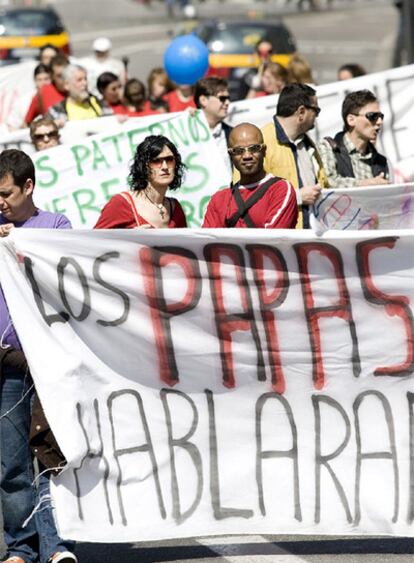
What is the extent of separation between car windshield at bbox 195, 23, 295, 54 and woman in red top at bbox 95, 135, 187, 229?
1775 centimetres

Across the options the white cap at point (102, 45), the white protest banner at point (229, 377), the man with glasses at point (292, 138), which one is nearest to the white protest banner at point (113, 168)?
the man with glasses at point (292, 138)

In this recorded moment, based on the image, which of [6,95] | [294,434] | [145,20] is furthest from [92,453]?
[145,20]

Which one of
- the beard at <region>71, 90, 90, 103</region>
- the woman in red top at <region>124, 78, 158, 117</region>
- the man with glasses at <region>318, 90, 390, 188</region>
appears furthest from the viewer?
the woman in red top at <region>124, 78, 158, 117</region>

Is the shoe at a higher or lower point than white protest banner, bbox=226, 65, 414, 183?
lower

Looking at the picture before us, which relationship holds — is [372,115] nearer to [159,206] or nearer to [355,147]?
[355,147]

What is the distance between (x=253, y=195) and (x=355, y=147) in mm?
2039

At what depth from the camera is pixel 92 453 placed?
6.13 metres

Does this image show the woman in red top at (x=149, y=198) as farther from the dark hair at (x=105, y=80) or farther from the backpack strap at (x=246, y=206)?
the dark hair at (x=105, y=80)

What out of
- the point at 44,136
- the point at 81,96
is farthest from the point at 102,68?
the point at 44,136

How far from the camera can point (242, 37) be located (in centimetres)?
2495

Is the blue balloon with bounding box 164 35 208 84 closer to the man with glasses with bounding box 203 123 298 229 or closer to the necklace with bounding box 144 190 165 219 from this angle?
the man with glasses with bounding box 203 123 298 229

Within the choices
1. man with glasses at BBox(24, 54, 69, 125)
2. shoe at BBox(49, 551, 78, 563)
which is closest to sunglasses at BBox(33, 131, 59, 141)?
man with glasses at BBox(24, 54, 69, 125)

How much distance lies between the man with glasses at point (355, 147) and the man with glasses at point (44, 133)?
6.58 feet

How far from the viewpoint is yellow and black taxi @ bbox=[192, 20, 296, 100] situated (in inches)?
929
